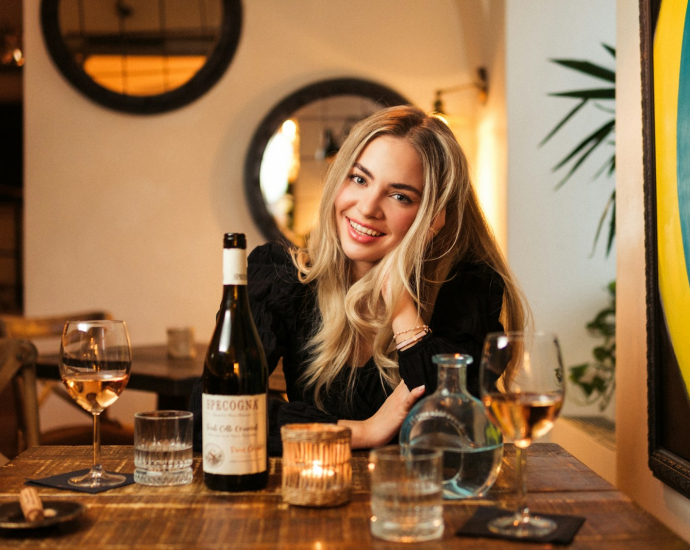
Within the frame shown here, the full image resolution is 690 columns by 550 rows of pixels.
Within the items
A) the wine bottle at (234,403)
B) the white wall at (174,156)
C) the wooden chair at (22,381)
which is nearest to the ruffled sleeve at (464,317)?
the wine bottle at (234,403)

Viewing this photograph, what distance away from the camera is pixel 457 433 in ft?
2.91

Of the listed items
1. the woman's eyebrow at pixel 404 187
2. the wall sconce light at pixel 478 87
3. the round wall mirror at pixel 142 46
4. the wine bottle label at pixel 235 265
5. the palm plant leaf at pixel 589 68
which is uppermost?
the round wall mirror at pixel 142 46

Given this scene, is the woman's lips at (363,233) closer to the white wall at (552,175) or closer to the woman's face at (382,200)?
the woman's face at (382,200)

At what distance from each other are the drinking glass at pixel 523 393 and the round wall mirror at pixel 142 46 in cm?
336

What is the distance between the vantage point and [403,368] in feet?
4.49

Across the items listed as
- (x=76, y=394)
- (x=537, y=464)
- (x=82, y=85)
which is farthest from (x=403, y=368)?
(x=82, y=85)

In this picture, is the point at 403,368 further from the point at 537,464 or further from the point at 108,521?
the point at 108,521

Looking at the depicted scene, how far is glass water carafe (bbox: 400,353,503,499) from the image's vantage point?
0.89 meters

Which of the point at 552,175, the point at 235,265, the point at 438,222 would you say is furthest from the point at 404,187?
the point at 552,175

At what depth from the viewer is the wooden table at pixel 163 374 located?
235cm

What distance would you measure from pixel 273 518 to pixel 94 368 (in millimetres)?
337

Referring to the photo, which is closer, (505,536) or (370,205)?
(505,536)

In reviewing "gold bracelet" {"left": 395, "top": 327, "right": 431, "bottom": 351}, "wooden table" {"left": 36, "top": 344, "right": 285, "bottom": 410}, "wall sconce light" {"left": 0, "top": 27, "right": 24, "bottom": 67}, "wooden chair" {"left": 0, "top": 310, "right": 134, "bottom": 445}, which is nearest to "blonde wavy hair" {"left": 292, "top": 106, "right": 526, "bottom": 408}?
"gold bracelet" {"left": 395, "top": 327, "right": 431, "bottom": 351}

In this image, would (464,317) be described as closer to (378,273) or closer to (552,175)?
(378,273)
